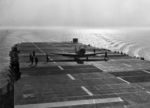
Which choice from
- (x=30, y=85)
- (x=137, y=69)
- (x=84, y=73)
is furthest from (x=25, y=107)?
(x=137, y=69)

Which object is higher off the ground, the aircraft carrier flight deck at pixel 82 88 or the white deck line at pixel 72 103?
the aircraft carrier flight deck at pixel 82 88

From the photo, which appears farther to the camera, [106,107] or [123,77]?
[123,77]

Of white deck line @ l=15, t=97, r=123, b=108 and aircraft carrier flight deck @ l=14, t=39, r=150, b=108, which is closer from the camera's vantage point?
white deck line @ l=15, t=97, r=123, b=108

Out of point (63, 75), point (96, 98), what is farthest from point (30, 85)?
point (96, 98)

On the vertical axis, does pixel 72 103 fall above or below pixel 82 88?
below

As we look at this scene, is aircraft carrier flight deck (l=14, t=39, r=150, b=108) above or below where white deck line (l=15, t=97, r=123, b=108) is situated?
above

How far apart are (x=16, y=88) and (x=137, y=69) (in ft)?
83.3

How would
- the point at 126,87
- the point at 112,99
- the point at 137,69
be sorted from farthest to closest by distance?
the point at 137,69 → the point at 126,87 → the point at 112,99

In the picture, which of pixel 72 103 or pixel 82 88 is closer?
pixel 72 103

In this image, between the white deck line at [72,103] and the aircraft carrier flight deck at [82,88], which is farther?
the aircraft carrier flight deck at [82,88]

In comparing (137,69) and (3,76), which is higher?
(137,69)

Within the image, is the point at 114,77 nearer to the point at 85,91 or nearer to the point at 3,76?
the point at 85,91

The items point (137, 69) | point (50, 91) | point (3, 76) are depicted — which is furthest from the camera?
point (3, 76)

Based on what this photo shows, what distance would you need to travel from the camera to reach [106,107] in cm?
2231
